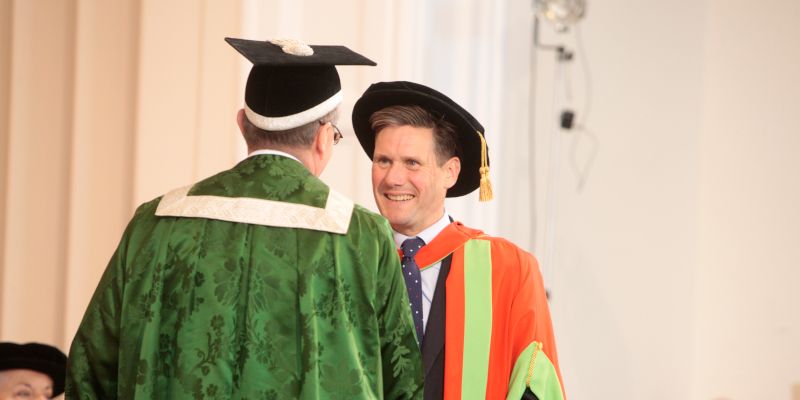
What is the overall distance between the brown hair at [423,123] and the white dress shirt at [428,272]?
20 cm

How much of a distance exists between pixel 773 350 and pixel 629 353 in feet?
2.81

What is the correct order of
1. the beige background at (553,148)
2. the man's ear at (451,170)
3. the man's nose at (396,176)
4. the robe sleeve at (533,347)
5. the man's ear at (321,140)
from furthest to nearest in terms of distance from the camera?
the beige background at (553,148)
the man's ear at (451,170)
the man's nose at (396,176)
the robe sleeve at (533,347)
the man's ear at (321,140)

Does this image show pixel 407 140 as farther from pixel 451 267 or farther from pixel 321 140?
pixel 321 140

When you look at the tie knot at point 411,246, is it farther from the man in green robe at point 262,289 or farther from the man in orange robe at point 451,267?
the man in green robe at point 262,289

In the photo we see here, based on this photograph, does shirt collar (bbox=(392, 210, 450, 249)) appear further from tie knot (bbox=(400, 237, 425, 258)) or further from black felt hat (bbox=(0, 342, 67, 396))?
black felt hat (bbox=(0, 342, 67, 396))

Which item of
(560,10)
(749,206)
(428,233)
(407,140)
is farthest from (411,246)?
(749,206)

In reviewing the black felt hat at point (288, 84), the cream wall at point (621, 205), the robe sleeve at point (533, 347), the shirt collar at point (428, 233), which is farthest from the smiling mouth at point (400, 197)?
the cream wall at point (621, 205)

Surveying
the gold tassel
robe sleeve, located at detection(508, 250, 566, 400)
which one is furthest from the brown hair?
robe sleeve, located at detection(508, 250, 566, 400)

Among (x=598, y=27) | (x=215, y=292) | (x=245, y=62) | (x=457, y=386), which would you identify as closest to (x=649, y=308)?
(x=598, y=27)

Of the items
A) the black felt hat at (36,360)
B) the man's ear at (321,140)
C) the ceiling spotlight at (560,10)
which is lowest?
the black felt hat at (36,360)

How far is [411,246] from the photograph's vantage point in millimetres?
3240

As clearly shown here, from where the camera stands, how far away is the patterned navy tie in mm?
3123

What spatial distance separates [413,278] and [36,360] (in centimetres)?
147

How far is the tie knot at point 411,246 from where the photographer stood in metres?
3.23
